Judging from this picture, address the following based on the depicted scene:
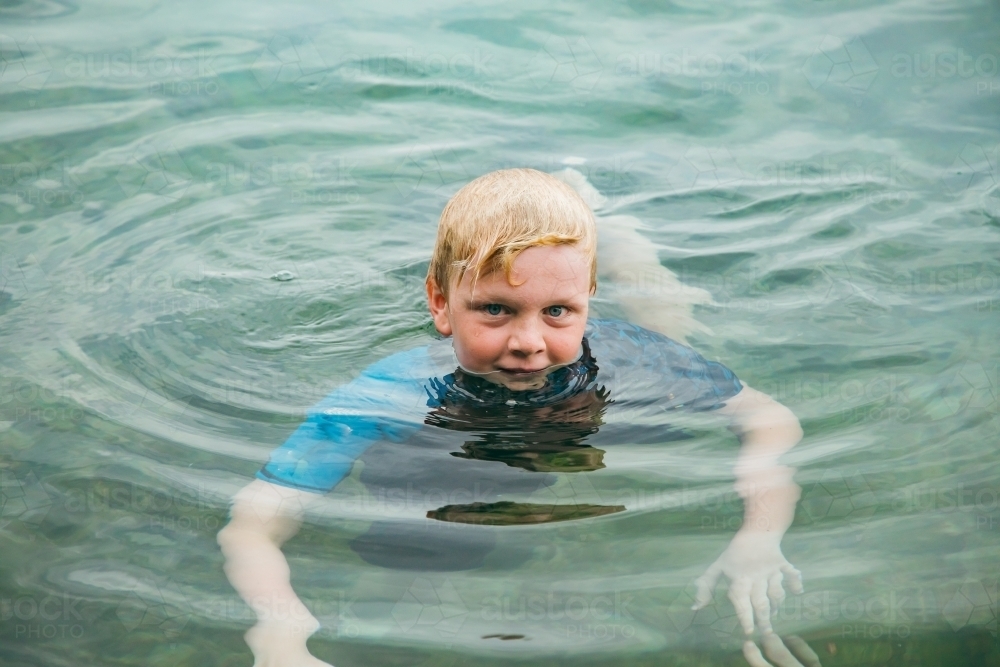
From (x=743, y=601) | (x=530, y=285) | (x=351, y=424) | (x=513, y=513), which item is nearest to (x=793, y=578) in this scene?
(x=743, y=601)

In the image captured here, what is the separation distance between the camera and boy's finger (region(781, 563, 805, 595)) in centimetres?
311

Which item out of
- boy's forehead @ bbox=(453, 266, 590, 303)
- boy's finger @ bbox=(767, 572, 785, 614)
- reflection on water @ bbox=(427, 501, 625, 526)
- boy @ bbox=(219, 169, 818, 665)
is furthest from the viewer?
boy's forehead @ bbox=(453, 266, 590, 303)

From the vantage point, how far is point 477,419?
395cm

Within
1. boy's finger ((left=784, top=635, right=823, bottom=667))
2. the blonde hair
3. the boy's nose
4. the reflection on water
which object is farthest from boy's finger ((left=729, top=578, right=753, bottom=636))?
the blonde hair

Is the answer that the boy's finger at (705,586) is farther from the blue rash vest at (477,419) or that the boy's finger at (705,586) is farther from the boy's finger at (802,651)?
the blue rash vest at (477,419)

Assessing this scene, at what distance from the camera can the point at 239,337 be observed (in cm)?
489

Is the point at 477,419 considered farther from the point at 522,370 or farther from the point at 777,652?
the point at 777,652

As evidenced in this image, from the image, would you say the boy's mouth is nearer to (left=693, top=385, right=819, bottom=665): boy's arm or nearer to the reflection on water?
the reflection on water

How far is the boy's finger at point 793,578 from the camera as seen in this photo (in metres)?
3.11

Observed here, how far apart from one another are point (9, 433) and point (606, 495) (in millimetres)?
2292

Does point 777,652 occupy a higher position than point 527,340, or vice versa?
point 527,340

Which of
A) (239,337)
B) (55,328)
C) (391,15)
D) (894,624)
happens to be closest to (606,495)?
(894,624)

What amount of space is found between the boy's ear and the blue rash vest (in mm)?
195

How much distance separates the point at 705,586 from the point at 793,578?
0.26 metres
